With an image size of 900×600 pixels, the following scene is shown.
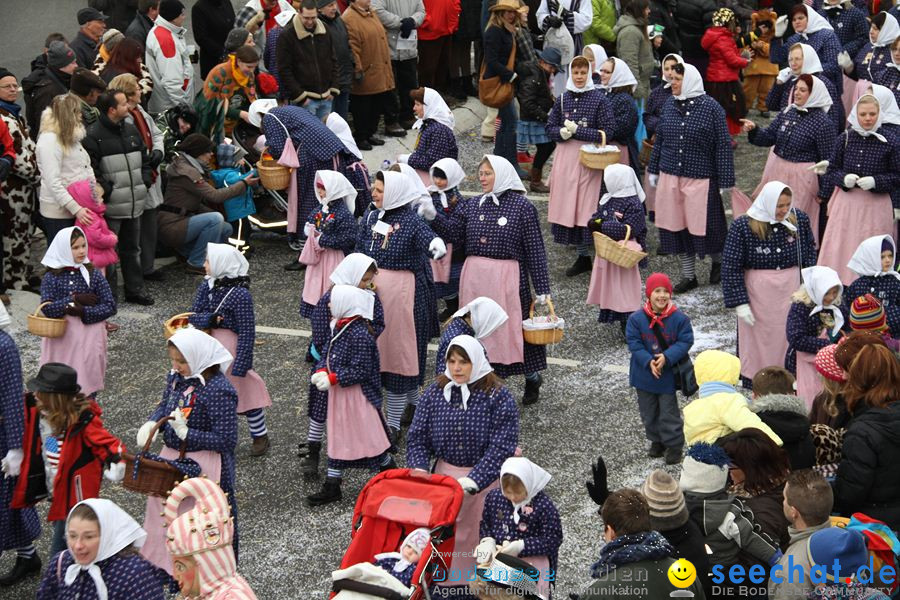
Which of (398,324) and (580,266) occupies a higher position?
(398,324)

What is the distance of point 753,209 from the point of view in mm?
10227

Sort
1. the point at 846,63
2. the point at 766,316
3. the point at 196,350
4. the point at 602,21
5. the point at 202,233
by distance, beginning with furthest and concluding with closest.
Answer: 1. the point at 602,21
2. the point at 846,63
3. the point at 202,233
4. the point at 766,316
5. the point at 196,350

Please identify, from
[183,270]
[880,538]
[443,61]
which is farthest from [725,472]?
[443,61]

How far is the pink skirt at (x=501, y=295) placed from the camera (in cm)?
1024

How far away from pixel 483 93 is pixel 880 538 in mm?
9657

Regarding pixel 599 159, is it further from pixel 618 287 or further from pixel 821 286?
pixel 821 286

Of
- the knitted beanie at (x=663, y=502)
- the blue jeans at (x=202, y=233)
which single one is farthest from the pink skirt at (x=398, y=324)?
the knitted beanie at (x=663, y=502)

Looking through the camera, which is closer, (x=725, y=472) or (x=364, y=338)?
(x=725, y=472)

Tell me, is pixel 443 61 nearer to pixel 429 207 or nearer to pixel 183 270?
pixel 183 270

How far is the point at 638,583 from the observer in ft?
18.9

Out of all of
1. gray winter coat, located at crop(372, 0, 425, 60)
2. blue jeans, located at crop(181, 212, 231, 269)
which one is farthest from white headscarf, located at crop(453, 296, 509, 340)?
gray winter coat, located at crop(372, 0, 425, 60)

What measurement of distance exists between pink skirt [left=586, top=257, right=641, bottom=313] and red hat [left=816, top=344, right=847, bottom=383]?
312 centimetres

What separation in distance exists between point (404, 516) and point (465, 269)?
12.2 feet

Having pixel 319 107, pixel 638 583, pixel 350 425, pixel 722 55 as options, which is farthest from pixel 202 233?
pixel 638 583
